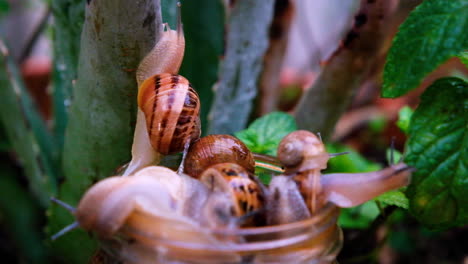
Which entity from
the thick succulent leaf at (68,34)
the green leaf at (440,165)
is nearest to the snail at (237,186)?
the green leaf at (440,165)

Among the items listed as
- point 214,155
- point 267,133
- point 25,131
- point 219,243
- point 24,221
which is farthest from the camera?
point 24,221

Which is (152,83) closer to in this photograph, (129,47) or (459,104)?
(129,47)

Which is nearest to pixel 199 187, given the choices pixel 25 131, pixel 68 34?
pixel 68 34

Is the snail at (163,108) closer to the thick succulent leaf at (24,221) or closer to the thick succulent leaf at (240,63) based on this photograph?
the thick succulent leaf at (240,63)

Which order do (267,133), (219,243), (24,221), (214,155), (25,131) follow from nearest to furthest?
1. (219,243)
2. (214,155)
3. (267,133)
4. (25,131)
5. (24,221)

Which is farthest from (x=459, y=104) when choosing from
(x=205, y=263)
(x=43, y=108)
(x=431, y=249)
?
(x=43, y=108)

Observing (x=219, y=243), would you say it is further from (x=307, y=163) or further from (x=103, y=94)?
(x=103, y=94)
